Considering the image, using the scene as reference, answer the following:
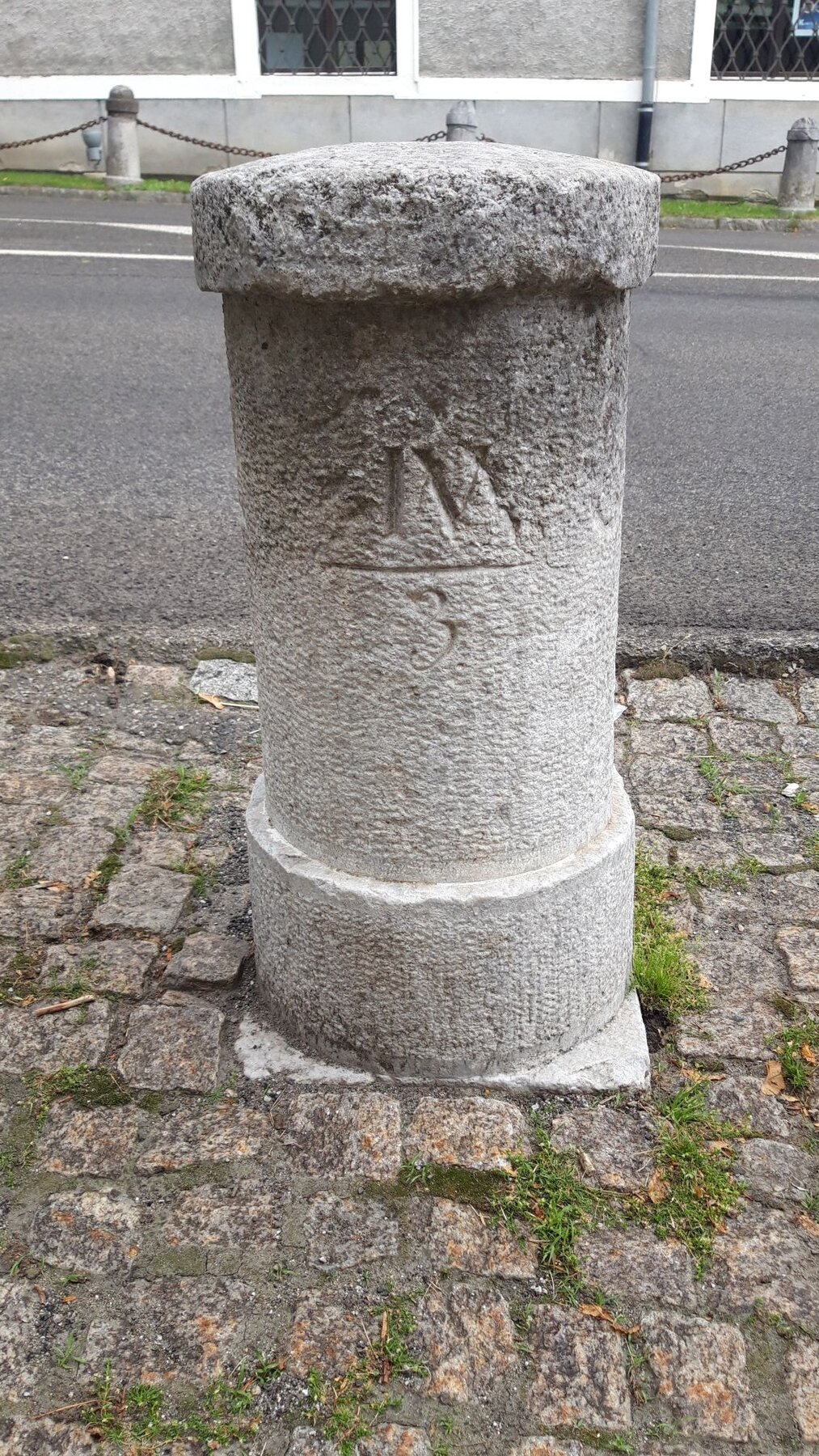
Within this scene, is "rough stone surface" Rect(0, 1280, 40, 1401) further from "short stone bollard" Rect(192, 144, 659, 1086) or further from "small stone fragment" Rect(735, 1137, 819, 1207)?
"small stone fragment" Rect(735, 1137, 819, 1207)

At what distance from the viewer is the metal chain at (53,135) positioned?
14.9m

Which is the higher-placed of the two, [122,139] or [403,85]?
[403,85]

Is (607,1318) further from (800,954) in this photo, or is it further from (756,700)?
(756,700)

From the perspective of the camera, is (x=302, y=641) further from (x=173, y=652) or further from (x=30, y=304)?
(x=30, y=304)

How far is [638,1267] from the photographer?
198 centimetres

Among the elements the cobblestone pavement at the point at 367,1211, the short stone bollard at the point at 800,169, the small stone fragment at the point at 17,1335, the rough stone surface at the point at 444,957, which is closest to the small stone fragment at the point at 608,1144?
the cobblestone pavement at the point at 367,1211

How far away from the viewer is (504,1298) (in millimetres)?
1930

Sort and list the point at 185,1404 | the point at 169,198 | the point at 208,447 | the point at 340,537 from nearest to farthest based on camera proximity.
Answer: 1. the point at 185,1404
2. the point at 340,537
3. the point at 208,447
4. the point at 169,198

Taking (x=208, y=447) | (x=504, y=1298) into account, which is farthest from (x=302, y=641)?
(x=208, y=447)

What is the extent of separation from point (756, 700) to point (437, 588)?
204 cm

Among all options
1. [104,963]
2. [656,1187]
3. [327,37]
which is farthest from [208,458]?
[327,37]

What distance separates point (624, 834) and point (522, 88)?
49.4 ft

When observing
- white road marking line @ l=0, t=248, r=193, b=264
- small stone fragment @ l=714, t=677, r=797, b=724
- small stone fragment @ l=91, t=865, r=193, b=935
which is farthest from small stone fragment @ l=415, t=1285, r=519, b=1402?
white road marking line @ l=0, t=248, r=193, b=264

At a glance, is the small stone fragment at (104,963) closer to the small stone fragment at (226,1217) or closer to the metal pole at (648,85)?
the small stone fragment at (226,1217)
